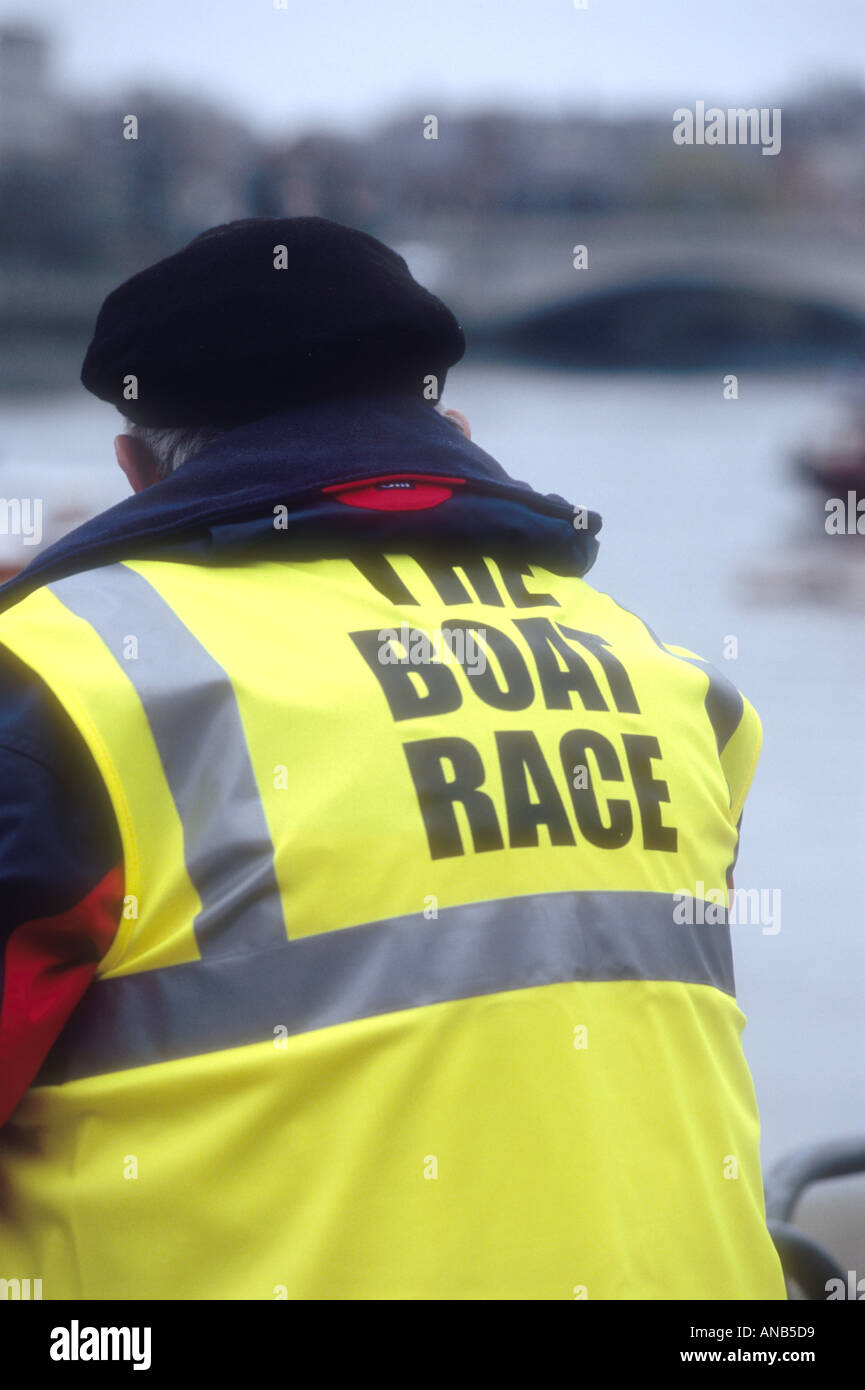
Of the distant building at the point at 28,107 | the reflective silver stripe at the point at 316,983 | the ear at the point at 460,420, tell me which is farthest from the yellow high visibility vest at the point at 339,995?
the distant building at the point at 28,107

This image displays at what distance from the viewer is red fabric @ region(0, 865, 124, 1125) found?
92 cm

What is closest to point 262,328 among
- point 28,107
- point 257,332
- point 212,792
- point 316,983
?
point 257,332

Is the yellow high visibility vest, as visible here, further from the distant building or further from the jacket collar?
the distant building

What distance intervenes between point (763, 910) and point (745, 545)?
14.4 metres

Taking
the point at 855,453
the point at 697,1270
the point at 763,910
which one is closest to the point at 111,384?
the point at 697,1270

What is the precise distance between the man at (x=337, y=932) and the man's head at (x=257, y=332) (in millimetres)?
90

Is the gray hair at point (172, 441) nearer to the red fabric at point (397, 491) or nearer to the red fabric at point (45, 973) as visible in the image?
the red fabric at point (397, 491)

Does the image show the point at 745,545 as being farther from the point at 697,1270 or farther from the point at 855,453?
the point at 697,1270

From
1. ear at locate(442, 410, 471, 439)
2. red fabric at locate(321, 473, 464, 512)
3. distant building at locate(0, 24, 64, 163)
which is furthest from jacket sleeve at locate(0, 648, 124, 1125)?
distant building at locate(0, 24, 64, 163)

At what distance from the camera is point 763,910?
754 centimetres

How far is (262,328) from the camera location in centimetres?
116

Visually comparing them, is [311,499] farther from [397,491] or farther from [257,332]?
[257,332]

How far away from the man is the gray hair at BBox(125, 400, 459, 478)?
0.32ft

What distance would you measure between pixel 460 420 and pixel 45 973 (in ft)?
2.13
